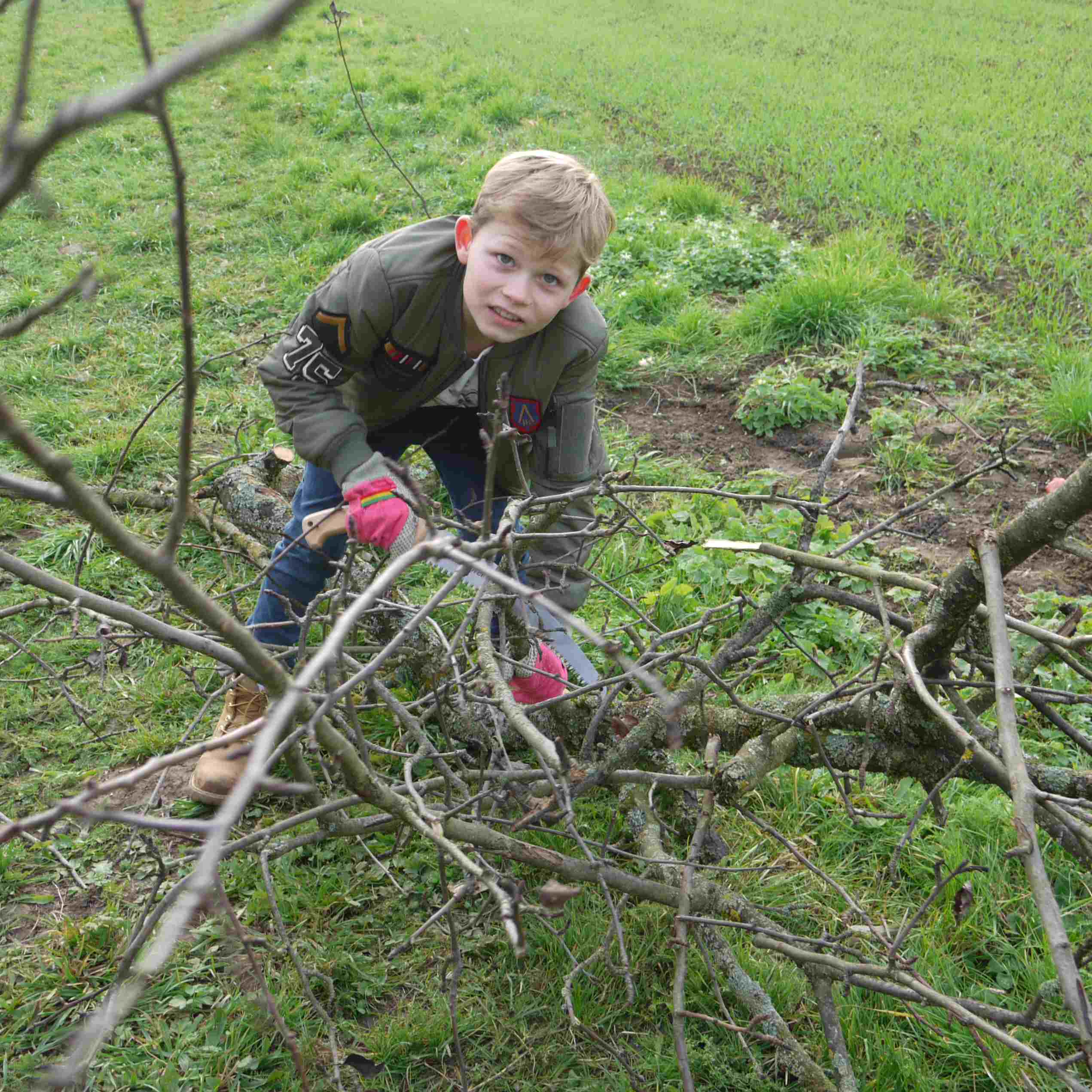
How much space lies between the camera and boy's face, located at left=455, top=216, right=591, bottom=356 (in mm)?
2238

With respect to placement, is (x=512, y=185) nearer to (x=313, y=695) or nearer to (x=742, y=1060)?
(x=313, y=695)

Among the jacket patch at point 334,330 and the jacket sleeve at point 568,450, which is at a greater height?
the jacket patch at point 334,330

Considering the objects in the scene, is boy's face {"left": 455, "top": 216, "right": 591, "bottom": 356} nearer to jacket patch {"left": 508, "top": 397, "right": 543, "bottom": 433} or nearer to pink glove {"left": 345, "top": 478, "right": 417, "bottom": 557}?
jacket patch {"left": 508, "top": 397, "right": 543, "bottom": 433}

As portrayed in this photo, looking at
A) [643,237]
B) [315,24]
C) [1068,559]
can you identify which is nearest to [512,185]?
[1068,559]

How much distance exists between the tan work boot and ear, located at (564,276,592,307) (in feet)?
4.05

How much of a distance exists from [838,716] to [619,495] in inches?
65.5

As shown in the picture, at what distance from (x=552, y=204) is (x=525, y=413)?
54 centimetres

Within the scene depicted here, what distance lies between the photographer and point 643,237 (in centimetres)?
543

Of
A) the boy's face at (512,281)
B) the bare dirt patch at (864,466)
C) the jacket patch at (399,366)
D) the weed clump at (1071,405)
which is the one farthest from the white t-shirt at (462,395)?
the weed clump at (1071,405)

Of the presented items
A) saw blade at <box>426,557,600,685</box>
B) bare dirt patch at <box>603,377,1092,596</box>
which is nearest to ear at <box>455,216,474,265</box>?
saw blade at <box>426,557,600,685</box>

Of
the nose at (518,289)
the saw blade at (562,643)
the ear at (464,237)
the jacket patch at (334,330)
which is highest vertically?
the ear at (464,237)

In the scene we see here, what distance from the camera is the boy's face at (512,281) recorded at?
224cm

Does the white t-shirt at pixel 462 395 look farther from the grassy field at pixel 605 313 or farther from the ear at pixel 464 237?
the grassy field at pixel 605 313

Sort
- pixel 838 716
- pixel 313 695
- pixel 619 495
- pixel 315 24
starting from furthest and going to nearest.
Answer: pixel 315 24 → pixel 619 495 → pixel 838 716 → pixel 313 695
